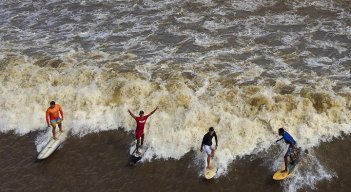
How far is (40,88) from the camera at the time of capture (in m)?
21.1

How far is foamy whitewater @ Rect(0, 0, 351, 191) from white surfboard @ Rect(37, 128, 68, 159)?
663mm

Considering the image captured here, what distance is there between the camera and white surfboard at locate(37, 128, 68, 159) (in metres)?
16.8

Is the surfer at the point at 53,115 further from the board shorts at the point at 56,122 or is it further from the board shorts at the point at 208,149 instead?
the board shorts at the point at 208,149

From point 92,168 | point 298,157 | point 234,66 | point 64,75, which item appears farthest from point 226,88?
point 64,75

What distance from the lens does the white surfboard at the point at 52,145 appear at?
55.1 feet

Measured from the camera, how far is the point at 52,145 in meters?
17.2

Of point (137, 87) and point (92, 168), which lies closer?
point (92, 168)

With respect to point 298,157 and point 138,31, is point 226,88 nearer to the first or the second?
point 298,157

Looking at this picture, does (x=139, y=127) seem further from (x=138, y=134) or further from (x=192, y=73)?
(x=192, y=73)

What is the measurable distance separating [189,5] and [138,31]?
5640 mm

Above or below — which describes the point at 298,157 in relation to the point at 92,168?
above

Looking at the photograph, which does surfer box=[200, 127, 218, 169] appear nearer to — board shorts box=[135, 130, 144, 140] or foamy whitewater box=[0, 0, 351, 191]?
foamy whitewater box=[0, 0, 351, 191]

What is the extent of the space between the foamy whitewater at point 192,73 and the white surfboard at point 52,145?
66 centimetres

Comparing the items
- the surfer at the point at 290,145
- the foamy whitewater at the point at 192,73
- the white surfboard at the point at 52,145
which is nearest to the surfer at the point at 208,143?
the foamy whitewater at the point at 192,73
